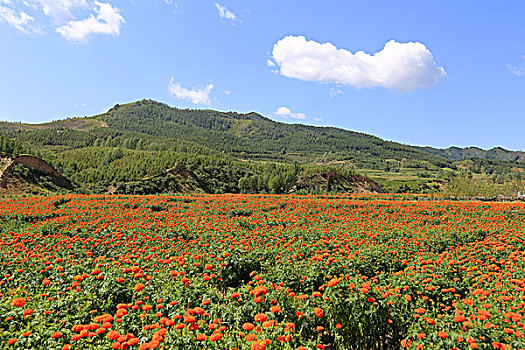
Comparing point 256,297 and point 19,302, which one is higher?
point 256,297

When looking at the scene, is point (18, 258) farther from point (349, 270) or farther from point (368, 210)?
point (368, 210)

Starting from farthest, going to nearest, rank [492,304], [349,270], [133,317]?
[349,270], [492,304], [133,317]

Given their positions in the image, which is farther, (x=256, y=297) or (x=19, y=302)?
(x=256, y=297)

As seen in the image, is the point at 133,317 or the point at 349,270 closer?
the point at 133,317

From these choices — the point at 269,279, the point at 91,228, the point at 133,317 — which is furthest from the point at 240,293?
the point at 91,228

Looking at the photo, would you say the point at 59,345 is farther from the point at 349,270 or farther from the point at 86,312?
the point at 349,270

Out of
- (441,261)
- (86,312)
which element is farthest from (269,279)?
(441,261)

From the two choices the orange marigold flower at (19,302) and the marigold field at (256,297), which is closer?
the marigold field at (256,297)

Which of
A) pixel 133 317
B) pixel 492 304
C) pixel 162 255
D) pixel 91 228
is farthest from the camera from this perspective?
pixel 91 228

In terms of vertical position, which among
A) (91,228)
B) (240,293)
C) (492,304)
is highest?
(492,304)

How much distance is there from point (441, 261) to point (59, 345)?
26.7ft

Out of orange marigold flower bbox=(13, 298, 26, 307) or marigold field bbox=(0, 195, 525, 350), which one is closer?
marigold field bbox=(0, 195, 525, 350)

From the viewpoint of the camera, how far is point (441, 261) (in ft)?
24.1

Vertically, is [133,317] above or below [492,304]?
below
